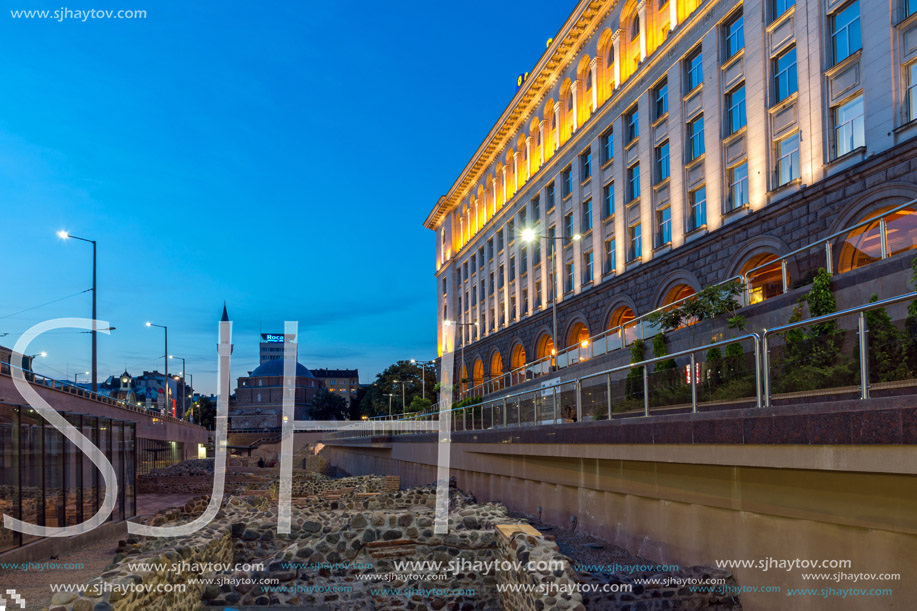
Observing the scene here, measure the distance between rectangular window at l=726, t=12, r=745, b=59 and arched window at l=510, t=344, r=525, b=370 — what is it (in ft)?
107

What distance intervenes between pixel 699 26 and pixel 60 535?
1322 inches

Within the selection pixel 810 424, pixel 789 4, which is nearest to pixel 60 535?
pixel 810 424

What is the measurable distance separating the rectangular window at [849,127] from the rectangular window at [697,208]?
861 centimetres

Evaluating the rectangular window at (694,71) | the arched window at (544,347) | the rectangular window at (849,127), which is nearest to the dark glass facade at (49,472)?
the rectangular window at (849,127)

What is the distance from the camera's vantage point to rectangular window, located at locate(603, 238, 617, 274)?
46.2m

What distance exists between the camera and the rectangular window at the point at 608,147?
46.3m

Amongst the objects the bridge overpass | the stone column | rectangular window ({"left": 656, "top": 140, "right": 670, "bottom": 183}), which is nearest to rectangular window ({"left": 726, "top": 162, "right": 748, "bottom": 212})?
rectangular window ({"left": 656, "top": 140, "right": 670, "bottom": 183})

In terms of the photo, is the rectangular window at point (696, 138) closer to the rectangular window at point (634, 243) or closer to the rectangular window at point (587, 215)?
the rectangular window at point (634, 243)

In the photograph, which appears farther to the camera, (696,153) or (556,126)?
(556,126)

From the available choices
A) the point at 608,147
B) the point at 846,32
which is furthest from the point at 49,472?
the point at 608,147

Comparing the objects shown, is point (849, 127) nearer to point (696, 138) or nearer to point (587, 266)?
point (696, 138)

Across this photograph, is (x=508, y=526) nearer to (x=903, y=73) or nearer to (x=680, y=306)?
(x=680, y=306)

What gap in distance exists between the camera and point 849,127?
87.8ft

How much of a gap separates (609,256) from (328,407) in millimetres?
123037
